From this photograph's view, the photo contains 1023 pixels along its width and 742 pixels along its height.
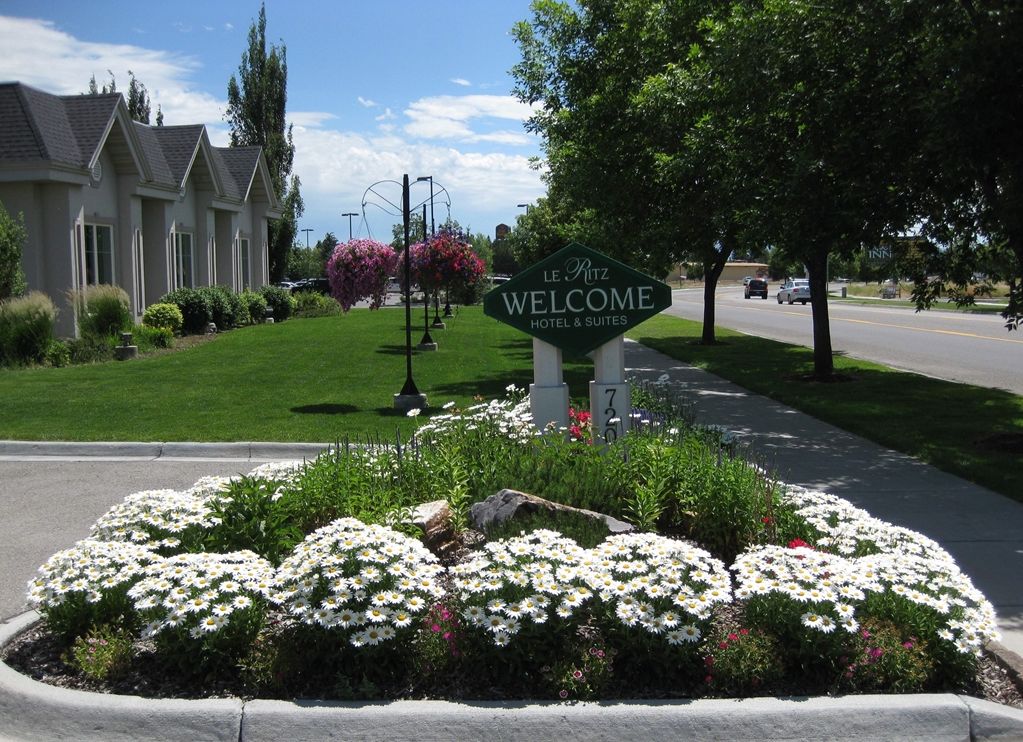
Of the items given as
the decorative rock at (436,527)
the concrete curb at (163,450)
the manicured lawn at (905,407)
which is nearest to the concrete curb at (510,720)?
the decorative rock at (436,527)

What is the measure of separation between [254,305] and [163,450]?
23.2 m

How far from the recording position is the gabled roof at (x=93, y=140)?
840 inches

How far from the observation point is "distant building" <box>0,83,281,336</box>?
21.7 metres

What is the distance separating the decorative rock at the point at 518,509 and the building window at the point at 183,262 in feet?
81.4

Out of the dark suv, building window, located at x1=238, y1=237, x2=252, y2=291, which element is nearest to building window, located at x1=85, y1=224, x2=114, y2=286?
building window, located at x1=238, y1=237, x2=252, y2=291

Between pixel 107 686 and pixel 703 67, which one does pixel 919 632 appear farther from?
pixel 703 67

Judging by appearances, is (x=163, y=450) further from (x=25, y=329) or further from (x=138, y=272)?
(x=138, y=272)

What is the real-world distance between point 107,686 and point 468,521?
7.56ft

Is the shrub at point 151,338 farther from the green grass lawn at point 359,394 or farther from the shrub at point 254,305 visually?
the shrub at point 254,305

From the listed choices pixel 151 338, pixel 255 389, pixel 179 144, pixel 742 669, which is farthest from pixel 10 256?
pixel 742 669

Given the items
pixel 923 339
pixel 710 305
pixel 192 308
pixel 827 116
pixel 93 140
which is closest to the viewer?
pixel 827 116

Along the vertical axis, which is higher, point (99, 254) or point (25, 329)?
point (99, 254)

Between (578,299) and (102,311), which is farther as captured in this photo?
(102,311)

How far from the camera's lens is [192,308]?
26.7 m
